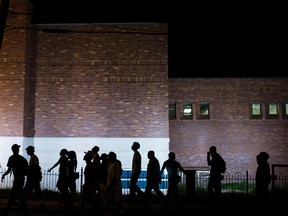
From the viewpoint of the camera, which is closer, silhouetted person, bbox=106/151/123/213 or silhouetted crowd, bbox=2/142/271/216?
silhouetted person, bbox=106/151/123/213

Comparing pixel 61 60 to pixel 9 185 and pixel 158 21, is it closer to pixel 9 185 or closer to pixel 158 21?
pixel 158 21

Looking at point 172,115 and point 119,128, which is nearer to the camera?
point 119,128

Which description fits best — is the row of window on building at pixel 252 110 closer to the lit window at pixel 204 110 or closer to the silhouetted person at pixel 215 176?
the lit window at pixel 204 110

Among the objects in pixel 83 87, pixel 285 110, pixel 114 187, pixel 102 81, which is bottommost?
pixel 114 187

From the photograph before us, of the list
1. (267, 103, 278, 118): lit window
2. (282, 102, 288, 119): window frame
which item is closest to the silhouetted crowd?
(267, 103, 278, 118): lit window

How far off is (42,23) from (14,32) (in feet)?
4.10

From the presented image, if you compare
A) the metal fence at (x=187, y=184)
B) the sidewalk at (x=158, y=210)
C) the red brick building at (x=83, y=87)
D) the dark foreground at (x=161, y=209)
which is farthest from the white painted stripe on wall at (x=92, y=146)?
the sidewalk at (x=158, y=210)

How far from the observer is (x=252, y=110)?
917 inches

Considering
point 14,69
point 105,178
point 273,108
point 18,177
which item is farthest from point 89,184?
point 273,108

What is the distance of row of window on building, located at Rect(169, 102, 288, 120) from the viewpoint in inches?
914

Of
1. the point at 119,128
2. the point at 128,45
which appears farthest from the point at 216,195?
the point at 128,45

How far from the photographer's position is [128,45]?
18.2 meters

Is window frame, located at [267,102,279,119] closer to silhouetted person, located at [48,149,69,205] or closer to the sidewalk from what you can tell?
the sidewalk

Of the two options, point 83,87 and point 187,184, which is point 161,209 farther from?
point 83,87
